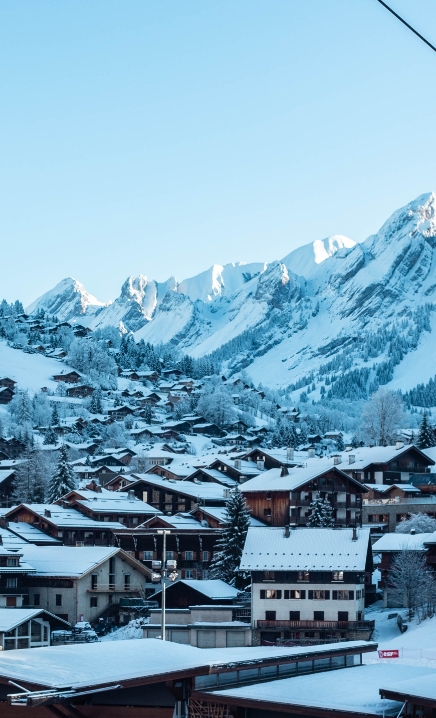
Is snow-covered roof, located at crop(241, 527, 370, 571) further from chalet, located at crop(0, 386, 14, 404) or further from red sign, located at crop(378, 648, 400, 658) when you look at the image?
chalet, located at crop(0, 386, 14, 404)

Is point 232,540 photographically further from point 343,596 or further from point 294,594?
point 343,596

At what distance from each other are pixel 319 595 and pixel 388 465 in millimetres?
41031

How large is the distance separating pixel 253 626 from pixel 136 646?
37.9 meters

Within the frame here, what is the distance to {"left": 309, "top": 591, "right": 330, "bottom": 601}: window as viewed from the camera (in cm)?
5994

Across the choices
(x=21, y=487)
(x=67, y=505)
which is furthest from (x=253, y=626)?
(x=21, y=487)

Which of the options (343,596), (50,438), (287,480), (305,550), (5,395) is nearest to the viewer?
(343,596)

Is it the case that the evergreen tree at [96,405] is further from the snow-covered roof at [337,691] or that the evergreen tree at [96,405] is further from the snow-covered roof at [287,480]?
the snow-covered roof at [337,691]

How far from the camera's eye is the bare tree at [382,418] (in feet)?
553

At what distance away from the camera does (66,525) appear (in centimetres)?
8075

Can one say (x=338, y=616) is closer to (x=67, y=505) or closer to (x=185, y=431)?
(x=67, y=505)

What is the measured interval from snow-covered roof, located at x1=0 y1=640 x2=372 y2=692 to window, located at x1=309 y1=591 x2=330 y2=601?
122ft

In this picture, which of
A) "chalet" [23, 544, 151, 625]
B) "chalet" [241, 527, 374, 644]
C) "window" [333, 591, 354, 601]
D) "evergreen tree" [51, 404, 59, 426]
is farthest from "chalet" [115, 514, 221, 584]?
"evergreen tree" [51, 404, 59, 426]

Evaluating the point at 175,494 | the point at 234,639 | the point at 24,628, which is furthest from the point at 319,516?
the point at 24,628

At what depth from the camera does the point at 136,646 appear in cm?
2258
